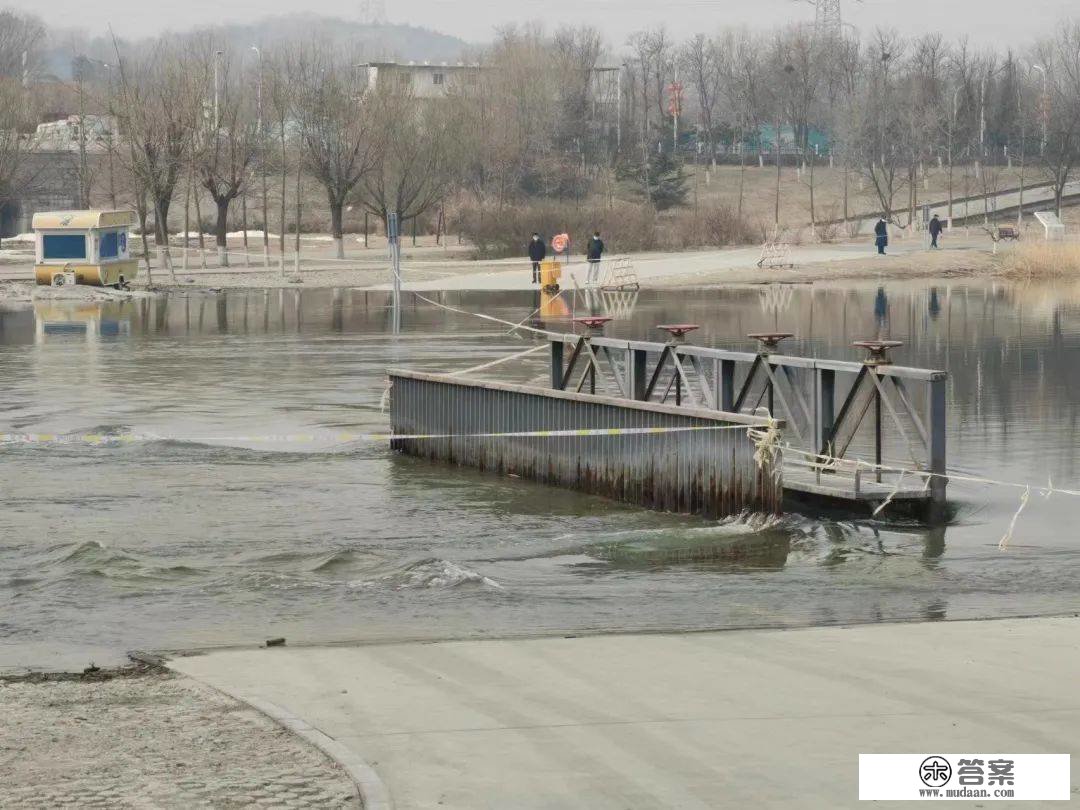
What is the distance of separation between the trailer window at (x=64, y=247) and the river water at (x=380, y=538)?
24.1 m

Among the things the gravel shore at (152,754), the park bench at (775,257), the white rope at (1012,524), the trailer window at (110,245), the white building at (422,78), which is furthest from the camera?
the white building at (422,78)

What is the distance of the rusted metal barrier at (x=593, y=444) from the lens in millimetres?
15016

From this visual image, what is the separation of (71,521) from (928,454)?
7.70m

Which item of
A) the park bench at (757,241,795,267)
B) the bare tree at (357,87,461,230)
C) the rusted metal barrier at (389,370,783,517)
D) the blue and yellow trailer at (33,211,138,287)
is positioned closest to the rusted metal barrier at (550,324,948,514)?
the rusted metal barrier at (389,370,783,517)

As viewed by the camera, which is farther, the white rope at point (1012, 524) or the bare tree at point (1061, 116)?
the bare tree at point (1061, 116)

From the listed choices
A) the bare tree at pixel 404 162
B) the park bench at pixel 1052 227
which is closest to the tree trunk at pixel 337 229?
the bare tree at pixel 404 162

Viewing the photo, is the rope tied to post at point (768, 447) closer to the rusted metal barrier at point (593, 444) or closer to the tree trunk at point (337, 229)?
the rusted metal barrier at point (593, 444)

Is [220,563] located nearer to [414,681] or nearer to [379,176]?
[414,681]

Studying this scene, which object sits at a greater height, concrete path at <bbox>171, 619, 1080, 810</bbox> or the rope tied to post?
the rope tied to post

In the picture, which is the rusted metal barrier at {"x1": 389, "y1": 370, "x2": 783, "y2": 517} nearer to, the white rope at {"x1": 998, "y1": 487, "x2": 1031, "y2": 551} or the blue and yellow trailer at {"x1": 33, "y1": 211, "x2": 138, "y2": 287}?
the white rope at {"x1": 998, "y1": 487, "x2": 1031, "y2": 551}

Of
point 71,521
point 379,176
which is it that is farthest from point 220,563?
point 379,176

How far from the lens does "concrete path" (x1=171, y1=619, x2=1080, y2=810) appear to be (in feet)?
23.4

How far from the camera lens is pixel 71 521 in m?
15.3

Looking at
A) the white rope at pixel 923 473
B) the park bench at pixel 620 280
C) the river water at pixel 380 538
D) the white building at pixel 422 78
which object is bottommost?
the river water at pixel 380 538
